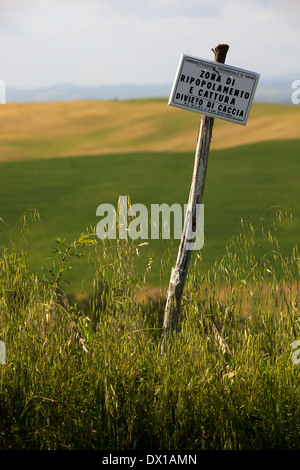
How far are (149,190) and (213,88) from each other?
675 centimetres

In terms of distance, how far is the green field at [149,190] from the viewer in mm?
7309

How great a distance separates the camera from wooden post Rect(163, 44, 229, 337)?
137 inches

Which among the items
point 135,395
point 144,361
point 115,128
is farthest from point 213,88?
point 115,128

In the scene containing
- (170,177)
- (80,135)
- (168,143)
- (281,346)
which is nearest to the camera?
(281,346)

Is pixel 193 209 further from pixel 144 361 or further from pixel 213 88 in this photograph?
pixel 144 361

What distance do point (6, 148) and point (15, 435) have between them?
16498mm

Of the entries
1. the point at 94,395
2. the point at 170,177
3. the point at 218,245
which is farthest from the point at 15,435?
the point at 170,177

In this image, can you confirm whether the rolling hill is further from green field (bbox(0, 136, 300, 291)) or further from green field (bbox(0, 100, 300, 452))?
green field (bbox(0, 100, 300, 452))

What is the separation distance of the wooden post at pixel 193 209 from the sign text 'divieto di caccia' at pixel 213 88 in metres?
0.13

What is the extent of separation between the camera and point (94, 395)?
9.30ft

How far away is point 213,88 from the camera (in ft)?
11.1

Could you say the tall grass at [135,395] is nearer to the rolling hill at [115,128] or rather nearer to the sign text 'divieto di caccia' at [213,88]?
the sign text 'divieto di caccia' at [213,88]

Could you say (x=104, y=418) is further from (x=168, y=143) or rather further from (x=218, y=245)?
(x=168, y=143)

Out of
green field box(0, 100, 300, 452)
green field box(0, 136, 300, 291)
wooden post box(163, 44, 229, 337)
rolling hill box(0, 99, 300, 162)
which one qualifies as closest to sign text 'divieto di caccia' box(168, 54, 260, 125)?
wooden post box(163, 44, 229, 337)
